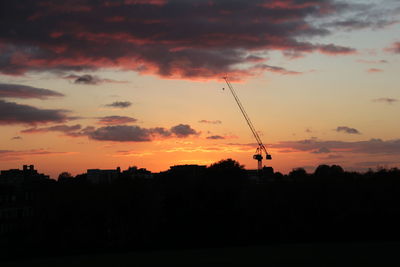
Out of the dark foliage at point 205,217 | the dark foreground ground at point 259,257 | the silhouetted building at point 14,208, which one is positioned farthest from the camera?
the silhouetted building at point 14,208

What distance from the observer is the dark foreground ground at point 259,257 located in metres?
62.2

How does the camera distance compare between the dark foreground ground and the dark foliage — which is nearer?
the dark foreground ground

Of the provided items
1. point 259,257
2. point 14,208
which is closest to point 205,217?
point 259,257

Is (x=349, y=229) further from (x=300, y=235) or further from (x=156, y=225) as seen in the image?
(x=156, y=225)

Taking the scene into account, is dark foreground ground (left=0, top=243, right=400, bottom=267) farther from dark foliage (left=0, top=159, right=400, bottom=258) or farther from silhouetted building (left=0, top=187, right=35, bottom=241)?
silhouetted building (left=0, top=187, right=35, bottom=241)

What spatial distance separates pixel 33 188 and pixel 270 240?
65.8m

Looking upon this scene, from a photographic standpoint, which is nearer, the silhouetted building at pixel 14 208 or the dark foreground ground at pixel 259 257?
the dark foreground ground at pixel 259 257

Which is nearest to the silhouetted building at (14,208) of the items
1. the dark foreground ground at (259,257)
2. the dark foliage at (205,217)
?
the dark foliage at (205,217)

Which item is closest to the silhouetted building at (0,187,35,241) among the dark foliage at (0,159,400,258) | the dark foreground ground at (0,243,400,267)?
the dark foliage at (0,159,400,258)

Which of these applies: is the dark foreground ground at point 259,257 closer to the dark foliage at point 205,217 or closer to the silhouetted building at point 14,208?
the dark foliage at point 205,217

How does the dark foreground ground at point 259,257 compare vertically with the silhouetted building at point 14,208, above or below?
below

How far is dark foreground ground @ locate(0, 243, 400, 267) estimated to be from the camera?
62156 millimetres

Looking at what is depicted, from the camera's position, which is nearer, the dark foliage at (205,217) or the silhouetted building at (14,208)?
the dark foliage at (205,217)

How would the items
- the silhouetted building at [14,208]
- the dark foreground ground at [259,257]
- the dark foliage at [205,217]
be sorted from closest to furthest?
the dark foreground ground at [259,257] → the dark foliage at [205,217] → the silhouetted building at [14,208]
